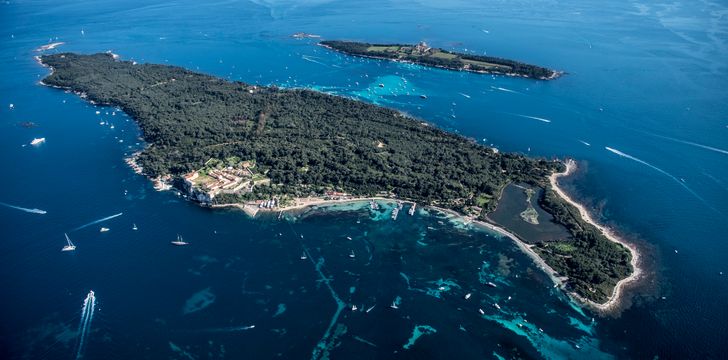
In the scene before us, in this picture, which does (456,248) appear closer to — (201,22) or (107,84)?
(107,84)

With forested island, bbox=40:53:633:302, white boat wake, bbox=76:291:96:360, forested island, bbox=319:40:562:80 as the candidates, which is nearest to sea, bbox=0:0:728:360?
white boat wake, bbox=76:291:96:360

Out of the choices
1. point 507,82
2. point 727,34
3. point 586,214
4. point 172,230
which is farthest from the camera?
point 727,34

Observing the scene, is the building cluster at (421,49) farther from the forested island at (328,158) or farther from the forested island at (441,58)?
the forested island at (328,158)

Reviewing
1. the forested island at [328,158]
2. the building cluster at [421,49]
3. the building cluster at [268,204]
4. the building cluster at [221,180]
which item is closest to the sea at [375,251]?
the building cluster at [268,204]

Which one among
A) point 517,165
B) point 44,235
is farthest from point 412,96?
point 44,235

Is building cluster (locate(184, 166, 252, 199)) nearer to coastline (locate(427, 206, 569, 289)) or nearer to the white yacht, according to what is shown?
coastline (locate(427, 206, 569, 289))

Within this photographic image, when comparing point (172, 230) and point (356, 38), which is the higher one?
point (356, 38)

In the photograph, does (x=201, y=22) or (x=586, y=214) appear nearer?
(x=586, y=214)

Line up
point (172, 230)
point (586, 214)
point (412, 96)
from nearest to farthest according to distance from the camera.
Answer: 1. point (172, 230)
2. point (586, 214)
3. point (412, 96)
